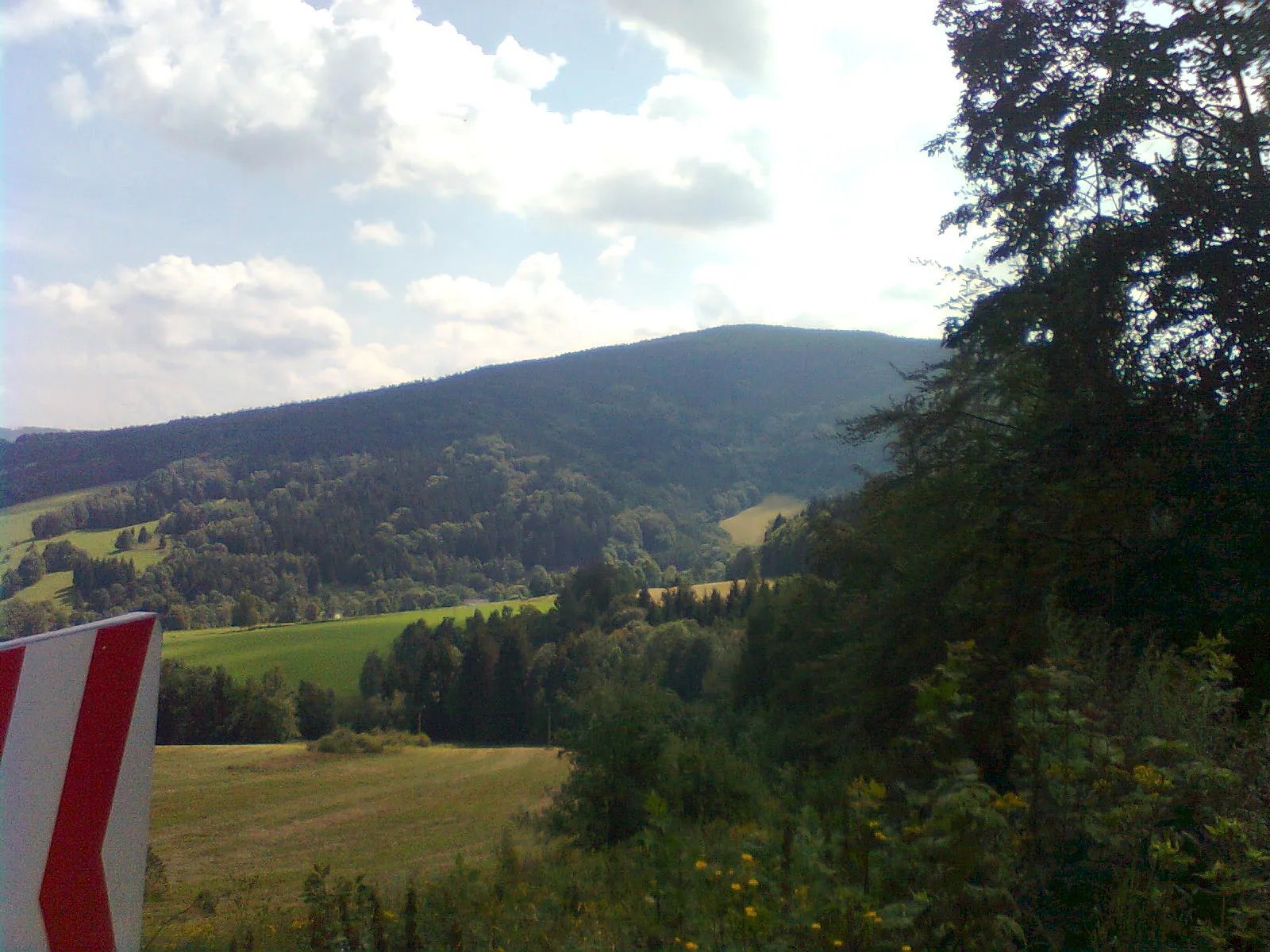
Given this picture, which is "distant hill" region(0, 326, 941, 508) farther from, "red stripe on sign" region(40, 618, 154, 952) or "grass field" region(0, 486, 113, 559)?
"red stripe on sign" region(40, 618, 154, 952)

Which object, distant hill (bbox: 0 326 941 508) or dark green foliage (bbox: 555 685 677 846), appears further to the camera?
distant hill (bbox: 0 326 941 508)

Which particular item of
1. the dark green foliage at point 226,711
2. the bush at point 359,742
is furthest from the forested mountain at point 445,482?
the bush at point 359,742

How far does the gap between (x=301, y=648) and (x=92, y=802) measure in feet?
216

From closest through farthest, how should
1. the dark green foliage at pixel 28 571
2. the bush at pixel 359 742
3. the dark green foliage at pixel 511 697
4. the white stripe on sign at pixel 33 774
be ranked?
the white stripe on sign at pixel 33 774 → the dark green foliage at pixel 28 571 → the bush at pixel 359 742 → the dark green foliage at pixel 511 697

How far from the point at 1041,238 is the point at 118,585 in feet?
115

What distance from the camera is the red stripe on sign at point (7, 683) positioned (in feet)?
5.76

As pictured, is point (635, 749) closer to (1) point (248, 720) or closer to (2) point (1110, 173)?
(2) point (1110, 173)

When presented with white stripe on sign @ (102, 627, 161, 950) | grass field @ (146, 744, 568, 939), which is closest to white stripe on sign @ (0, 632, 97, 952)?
white stripe on sign @ (102, 627, 161, 950)

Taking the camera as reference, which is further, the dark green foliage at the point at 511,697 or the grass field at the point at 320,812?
the dark green foliage at the point at 511,697

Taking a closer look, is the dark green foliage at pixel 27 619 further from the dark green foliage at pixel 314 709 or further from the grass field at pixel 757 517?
the grass field at pixel 757 517

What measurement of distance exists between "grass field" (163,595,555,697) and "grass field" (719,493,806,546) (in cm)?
5551

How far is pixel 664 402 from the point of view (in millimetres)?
189000

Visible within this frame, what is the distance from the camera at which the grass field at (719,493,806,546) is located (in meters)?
121

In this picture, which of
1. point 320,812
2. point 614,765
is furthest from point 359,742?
point 614,765
